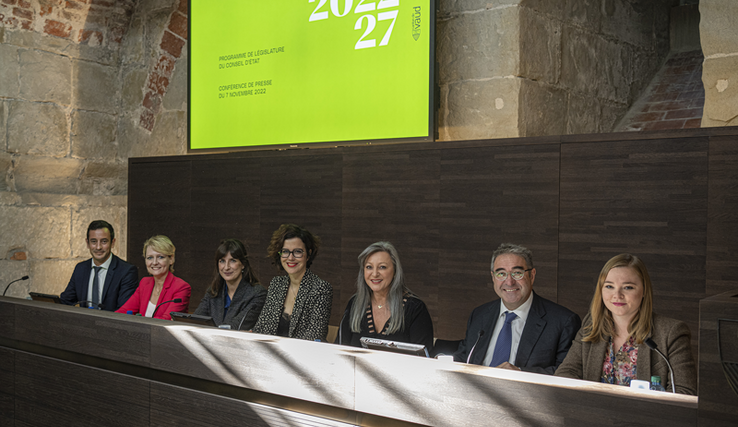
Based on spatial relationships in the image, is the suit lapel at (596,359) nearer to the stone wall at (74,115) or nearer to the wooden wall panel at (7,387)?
the wooden wall panel at (7,387)

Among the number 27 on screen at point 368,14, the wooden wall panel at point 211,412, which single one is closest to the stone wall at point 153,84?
the number 27 on screen at point 368,14

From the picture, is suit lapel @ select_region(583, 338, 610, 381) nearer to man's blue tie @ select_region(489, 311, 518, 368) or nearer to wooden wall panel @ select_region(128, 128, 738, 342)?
man's blue tie @ select_region(489, 311, 518, 368)

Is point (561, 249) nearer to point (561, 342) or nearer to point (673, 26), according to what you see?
point (561, 342)

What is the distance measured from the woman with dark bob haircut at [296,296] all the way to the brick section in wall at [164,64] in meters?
3.37

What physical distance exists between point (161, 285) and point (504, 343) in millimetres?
2061

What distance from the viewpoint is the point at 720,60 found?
143 inches

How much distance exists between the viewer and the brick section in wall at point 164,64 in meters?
6.08

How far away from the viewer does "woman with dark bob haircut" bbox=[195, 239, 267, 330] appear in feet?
11.1

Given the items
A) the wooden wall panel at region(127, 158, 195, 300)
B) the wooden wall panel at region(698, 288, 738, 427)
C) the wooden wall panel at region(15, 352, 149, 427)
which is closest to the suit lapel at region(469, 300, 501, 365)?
Result: the wooden wall panel at region(698, 288, 738, 427)

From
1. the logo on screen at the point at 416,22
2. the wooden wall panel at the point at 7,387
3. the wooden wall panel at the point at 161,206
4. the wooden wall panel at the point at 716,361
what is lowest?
the wooden wall panel at the point at 7,387

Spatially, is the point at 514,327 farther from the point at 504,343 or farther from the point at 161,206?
the point at 161,206

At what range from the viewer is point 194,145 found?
18.5 feet

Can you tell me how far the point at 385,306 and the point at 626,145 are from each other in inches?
62.8

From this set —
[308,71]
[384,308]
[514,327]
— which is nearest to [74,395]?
[384,308]
